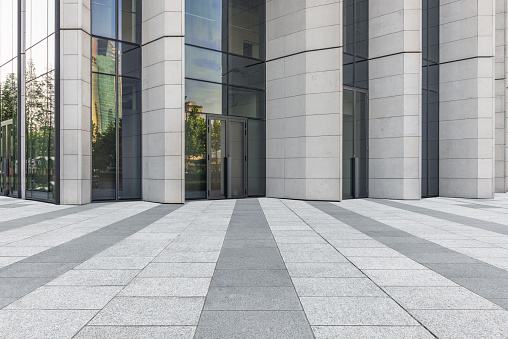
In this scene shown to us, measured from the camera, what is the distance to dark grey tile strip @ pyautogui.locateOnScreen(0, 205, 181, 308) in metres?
5.04

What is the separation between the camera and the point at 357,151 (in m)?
19.8

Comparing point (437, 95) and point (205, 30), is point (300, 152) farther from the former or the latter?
point (437, 95)

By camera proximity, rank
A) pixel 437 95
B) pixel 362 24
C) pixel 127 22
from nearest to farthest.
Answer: pixel 127 22 < pixel 362 24 < pixel 437 95

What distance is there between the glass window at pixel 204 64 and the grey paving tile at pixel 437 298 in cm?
1503

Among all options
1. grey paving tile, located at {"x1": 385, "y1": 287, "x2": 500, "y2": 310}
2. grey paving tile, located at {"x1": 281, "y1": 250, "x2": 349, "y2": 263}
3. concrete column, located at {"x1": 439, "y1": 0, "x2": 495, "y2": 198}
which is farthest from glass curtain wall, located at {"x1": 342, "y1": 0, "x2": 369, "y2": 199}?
grey paving tile, located at {"x1": 385, "y1": 287, "x2": 500, "y2": 310}

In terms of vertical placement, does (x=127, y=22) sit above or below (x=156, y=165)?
above

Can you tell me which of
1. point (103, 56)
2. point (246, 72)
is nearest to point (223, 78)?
point (246, 72)

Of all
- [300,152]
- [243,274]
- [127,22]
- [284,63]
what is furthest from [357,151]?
[243,274]

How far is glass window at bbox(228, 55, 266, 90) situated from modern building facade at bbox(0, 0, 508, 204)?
0.25 ft

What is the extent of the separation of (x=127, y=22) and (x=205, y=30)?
141 inches

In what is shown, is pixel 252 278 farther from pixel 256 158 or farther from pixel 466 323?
pixel 256 158

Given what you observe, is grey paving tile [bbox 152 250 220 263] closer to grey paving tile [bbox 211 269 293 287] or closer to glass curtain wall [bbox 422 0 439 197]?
grey paving tile [bbox 211 269 293 287]

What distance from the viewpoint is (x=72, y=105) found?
15.8 m

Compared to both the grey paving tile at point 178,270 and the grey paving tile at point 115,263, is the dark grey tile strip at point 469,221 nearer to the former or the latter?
the grey paving tile at point 178,270
